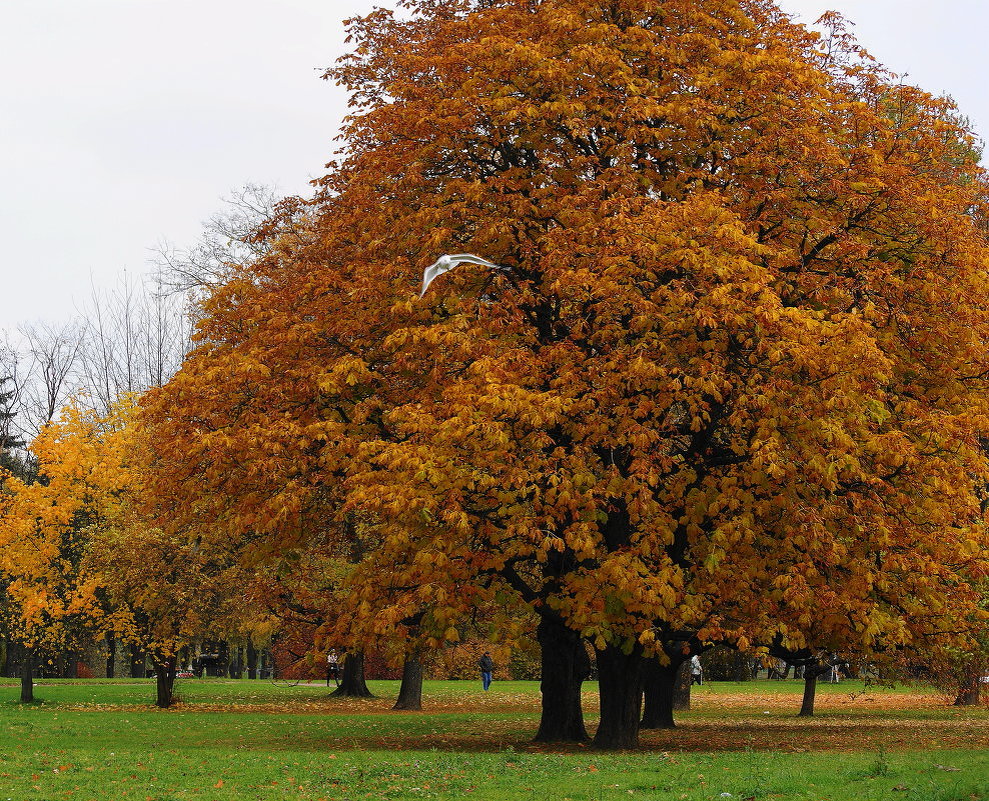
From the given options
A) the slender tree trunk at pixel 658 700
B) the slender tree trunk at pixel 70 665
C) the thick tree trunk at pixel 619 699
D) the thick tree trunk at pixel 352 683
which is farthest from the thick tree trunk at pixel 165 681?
the slender tree trunk at pixel 70 665

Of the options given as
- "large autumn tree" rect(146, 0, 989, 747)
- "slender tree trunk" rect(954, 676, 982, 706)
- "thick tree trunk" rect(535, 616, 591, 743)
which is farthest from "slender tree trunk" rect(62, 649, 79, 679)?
"thick tree trunk" rect(535, 616, 591, 743)

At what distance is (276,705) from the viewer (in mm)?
32562

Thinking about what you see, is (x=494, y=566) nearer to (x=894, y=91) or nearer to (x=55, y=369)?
(x=894, y=91)

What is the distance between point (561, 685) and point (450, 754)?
387cm

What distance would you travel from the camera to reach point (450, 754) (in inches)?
636

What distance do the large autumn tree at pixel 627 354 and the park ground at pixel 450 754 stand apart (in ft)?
6.20

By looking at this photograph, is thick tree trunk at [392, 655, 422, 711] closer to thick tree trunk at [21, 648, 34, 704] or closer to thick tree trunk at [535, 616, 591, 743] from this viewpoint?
thick tree trunk at [21, 648, 34, 704]

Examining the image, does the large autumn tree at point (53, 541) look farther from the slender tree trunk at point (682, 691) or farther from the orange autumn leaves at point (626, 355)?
the slender tree trunk at point (682, 691)

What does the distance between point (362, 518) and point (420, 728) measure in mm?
4743

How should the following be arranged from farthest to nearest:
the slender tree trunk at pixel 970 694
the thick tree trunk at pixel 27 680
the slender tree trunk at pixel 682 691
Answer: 1. the slender tree trunk at pixel 682 691
2. the thick tree trunk at pixel 27 680
3. the slender tree trunk at pixel 970 694

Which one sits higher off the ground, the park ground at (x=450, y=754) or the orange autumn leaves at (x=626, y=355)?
the orange autumn leaves at (x=626, y=355)

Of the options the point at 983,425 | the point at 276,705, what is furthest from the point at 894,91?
the point at 276,705

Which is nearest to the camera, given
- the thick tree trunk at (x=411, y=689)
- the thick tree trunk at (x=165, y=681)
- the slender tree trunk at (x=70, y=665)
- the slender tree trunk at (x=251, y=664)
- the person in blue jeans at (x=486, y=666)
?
the thick tree trunk at (x=165, y=681)

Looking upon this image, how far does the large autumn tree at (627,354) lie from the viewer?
48.9 ft
